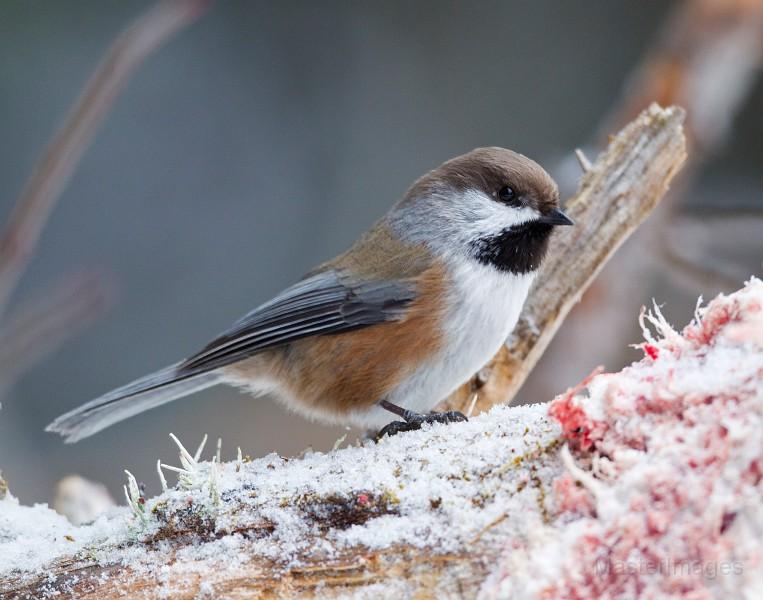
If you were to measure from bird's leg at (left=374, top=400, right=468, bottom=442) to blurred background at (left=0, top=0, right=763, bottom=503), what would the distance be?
1897 mm

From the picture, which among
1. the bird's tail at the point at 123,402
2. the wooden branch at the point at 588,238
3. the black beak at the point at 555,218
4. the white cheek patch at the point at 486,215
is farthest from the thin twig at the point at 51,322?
the black beak at the point at 555,218

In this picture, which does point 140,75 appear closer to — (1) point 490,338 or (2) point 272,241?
(2) point 272,241

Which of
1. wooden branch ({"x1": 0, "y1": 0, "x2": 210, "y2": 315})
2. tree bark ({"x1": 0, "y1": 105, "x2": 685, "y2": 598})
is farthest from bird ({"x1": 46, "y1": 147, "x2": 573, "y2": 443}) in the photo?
wooden branch ({"x1": 0, "y1": 0, "x2": 210, "y2": 315})

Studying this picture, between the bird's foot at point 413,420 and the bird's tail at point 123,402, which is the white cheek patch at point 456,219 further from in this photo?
the bird's tail at point 123,402

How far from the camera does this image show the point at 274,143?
19.2ft

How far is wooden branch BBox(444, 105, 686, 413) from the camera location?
9.09 ft

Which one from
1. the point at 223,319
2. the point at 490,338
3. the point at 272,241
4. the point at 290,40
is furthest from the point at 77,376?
the point at 490,338

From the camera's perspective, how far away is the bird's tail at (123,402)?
256 cm

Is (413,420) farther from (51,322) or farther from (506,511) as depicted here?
(51,322)

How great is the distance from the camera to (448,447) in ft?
5.34

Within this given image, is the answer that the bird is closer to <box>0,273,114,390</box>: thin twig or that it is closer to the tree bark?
<box>0,273,114,390</box>: thin twig

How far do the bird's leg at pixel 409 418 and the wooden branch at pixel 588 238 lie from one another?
459 mm

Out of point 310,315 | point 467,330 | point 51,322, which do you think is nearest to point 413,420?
point 467,330

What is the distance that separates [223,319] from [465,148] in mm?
2133
